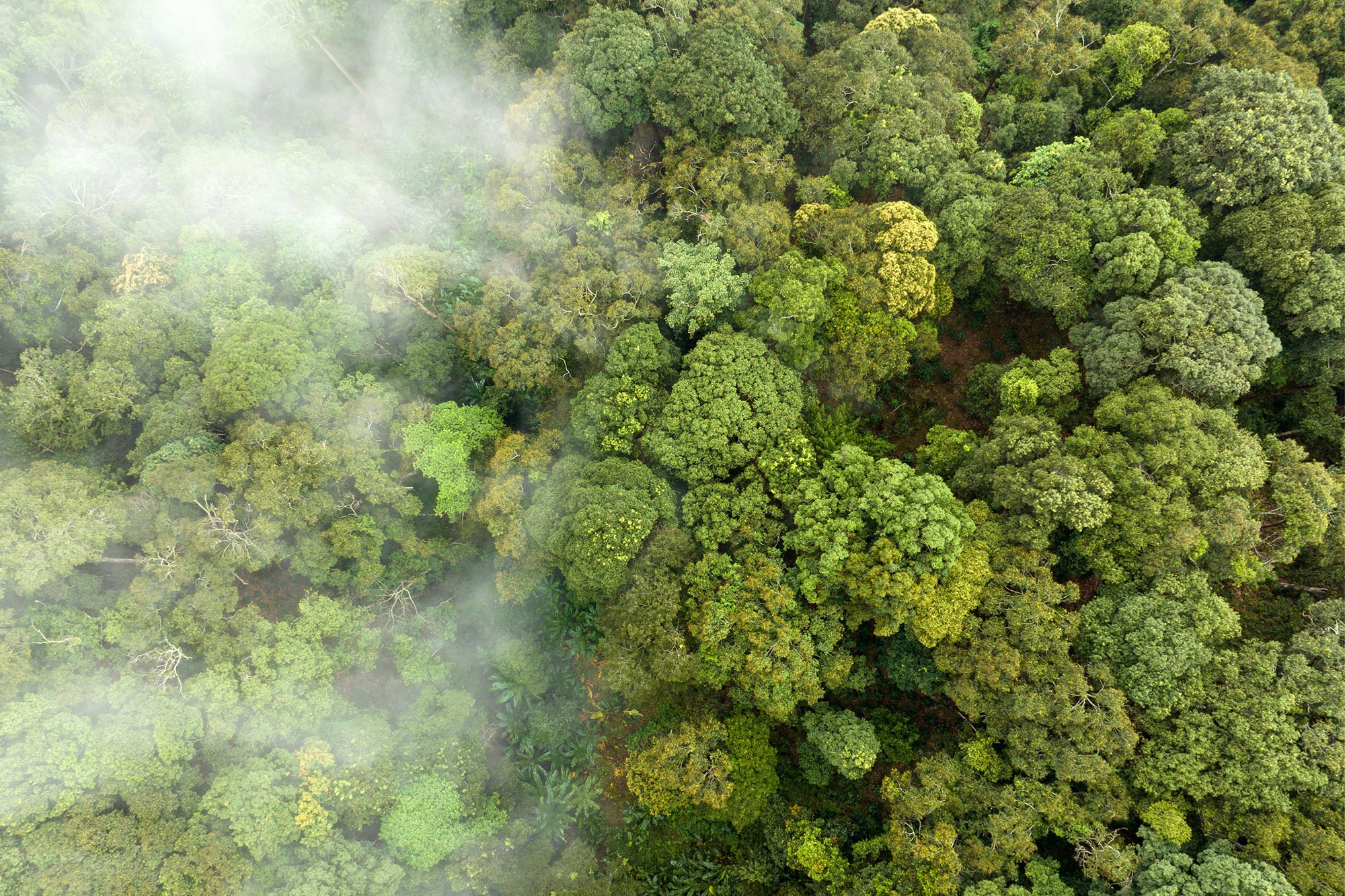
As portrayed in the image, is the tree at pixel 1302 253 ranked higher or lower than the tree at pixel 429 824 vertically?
higher

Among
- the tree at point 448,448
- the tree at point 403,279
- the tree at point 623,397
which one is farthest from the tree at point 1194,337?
the tree at point 403,279

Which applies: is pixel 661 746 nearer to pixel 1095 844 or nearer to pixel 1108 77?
pixel 1095 844

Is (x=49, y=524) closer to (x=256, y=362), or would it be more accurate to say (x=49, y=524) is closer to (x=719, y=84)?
(x=256, y=362)

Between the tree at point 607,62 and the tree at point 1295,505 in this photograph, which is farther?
the tree at point 607,62

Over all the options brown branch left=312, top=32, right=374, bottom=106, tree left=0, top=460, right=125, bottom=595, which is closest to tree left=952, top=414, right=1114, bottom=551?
tree left=0, top=460, right=125, bottom=595

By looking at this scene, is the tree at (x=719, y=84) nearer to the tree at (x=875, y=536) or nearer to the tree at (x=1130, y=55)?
the tree at (x=875, y=536)

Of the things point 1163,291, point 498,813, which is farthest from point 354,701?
point 1163,291

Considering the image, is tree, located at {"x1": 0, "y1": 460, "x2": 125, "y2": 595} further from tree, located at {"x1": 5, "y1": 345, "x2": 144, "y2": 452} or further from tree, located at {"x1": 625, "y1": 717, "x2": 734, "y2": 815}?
tree, located at {"x1": 625, "y1": 717, "x2": 734, "y2": 815}

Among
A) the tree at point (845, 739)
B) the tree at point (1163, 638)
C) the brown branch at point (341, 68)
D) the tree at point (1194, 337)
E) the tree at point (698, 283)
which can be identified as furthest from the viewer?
the brown branch at point (341, 68)
